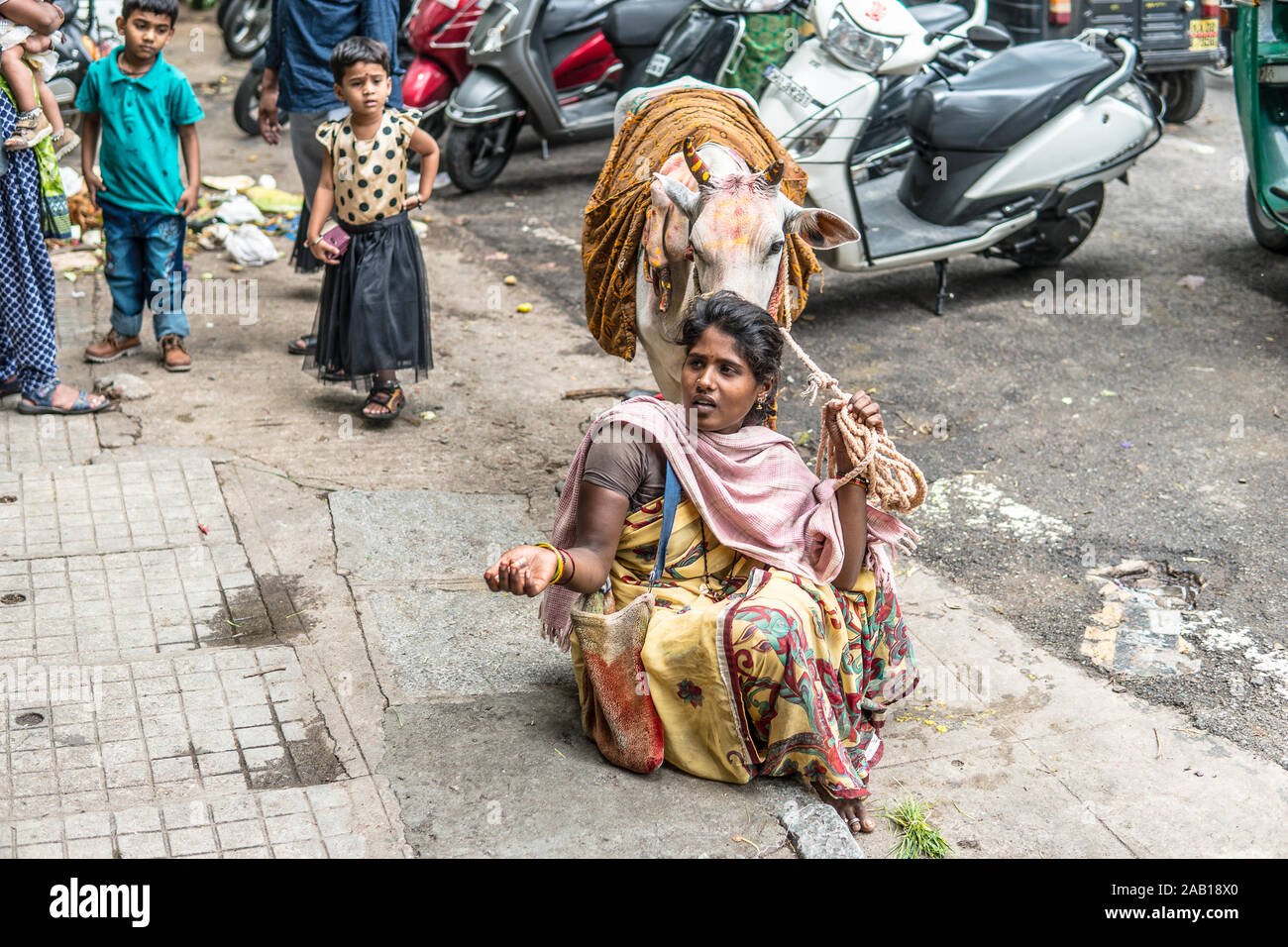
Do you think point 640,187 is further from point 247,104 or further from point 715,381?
point 247,104

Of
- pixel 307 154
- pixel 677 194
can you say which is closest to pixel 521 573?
pixel 677 194

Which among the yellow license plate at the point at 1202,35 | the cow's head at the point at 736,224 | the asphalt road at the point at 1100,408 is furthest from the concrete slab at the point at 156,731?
the yellow license plate at the point at 1202,35

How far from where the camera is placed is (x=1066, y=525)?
482cm

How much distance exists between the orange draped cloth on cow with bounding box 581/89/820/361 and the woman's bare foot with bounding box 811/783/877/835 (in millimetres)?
1534

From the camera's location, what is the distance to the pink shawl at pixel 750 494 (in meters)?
3.19

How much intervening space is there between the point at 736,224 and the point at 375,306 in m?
2.11

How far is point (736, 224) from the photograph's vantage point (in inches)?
145

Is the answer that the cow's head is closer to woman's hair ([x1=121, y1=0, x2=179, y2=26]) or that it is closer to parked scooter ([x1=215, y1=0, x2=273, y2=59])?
woman's hair ([x1=121, y1=0, x2=179, y2=26])

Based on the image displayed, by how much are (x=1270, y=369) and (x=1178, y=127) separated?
4810 mm

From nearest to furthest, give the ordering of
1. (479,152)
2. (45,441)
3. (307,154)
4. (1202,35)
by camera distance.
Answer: (45,441) < (307,154) < (479,152) < (1202,35)

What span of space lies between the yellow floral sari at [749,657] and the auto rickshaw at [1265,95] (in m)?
4.43

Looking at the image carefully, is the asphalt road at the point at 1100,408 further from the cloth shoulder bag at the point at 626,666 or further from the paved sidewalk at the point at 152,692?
the paved sidewalk at the point at 152,692

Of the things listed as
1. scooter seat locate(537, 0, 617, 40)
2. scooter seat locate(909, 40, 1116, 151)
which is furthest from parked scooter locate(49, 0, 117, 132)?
scooter seat locate(909, 40, 1116, 151)
